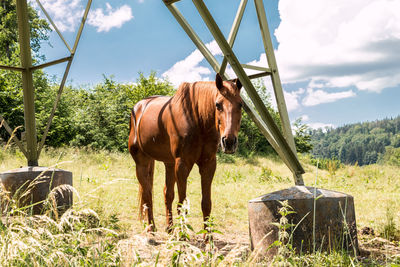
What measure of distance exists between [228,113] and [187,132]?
0.86 meters

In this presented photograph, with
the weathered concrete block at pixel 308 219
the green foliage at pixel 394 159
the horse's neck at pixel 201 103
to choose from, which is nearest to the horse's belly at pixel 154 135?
the horse's neck at pixel 201 103

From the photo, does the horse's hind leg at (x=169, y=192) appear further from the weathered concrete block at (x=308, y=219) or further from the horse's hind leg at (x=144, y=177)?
the weathered concrete block at (x=308, y=219)

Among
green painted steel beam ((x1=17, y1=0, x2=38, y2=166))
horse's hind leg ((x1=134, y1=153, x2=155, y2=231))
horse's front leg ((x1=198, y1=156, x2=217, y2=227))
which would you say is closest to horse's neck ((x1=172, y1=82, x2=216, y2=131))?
horse's front leg ((x1=198, y1=156, x2=217, y2=227))

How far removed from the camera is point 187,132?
4473 mm

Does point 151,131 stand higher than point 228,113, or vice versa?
point 228,113

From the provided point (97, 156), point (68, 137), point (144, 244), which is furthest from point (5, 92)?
point (144, 244)

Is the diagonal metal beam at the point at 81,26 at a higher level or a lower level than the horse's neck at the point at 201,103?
higher

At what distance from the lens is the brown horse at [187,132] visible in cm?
389

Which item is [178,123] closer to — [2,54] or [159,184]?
[159,184]

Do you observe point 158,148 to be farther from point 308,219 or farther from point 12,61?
point 12,61

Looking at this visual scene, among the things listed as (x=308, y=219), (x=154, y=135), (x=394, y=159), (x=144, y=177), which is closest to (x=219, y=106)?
(x=308, y=219)

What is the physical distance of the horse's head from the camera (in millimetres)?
3672

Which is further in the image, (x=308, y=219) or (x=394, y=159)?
(x=394, y=159)

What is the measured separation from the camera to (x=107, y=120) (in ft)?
75.0
